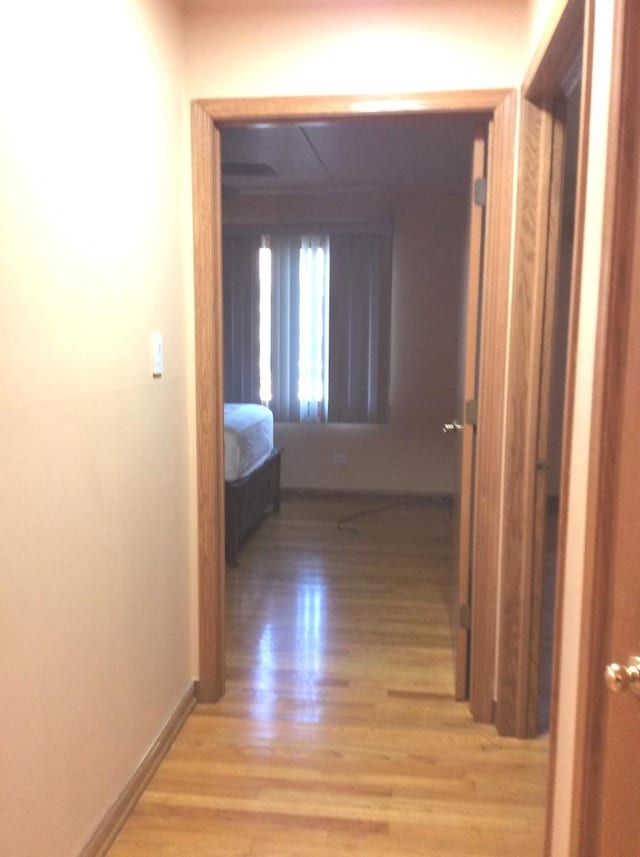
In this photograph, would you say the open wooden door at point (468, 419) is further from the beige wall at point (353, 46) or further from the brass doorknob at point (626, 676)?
the brass doorknob at point (626, 676)

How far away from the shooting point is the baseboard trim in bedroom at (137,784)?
1.82 m

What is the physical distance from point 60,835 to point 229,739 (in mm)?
820

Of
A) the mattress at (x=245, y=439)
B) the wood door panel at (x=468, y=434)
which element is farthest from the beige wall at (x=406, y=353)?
the wood door panel at (x=468, y=434)

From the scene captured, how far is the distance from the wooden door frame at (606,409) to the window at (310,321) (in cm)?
454

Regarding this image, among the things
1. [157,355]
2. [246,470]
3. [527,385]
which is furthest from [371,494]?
[157,355]

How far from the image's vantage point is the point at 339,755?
2307 millimetres

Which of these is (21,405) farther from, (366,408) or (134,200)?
(366,408)

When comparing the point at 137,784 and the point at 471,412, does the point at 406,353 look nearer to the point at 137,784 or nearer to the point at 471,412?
the point at 471,412

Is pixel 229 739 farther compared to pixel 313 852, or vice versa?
pixel 229 739

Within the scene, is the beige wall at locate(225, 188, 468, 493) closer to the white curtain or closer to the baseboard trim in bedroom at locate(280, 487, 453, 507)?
the baseboard trim in bedroom at locate(280, 487, 453, 507)

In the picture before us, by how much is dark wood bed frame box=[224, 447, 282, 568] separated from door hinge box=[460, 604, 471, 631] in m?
1.77

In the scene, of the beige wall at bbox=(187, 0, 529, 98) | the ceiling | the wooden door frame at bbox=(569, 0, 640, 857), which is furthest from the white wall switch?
the ceiling

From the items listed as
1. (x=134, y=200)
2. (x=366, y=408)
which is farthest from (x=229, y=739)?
(x=366, y=408)

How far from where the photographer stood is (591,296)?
1295mm
